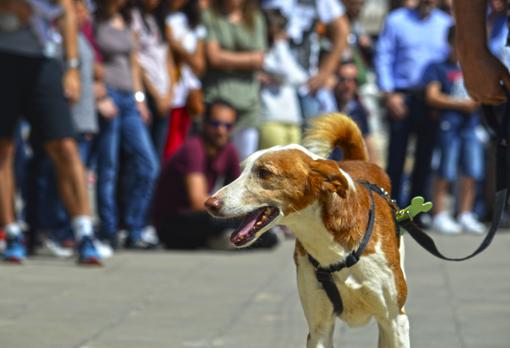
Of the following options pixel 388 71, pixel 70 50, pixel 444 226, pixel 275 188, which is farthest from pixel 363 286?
pixel 388 71

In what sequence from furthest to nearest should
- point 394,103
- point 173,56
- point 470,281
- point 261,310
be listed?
point 394,103 → point 173,56 → point 470,281 → point 261,310

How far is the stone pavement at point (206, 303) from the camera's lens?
585 centimetres

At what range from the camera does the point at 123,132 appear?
9867 mm

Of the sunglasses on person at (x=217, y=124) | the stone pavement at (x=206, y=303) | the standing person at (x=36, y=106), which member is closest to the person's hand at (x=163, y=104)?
the sunglasses on person at (x=217, y=124)

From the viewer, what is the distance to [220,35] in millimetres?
10266

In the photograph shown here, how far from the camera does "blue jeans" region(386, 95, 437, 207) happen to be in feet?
39.0

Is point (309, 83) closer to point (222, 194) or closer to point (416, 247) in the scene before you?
point (416, 247)

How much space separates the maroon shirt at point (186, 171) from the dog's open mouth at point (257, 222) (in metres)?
5.57

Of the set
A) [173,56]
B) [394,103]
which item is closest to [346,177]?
[173,56]

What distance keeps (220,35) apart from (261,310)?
Result: 4.03 meters

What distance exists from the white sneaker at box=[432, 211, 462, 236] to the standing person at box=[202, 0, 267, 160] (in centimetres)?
218

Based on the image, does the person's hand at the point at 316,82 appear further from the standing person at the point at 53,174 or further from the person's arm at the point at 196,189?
the standing person at the point at 53,174

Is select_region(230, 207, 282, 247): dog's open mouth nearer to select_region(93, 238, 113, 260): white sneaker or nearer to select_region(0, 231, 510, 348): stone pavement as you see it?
select_region(0, 231, 510, 348): stone pavement

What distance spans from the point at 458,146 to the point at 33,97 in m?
5.00
